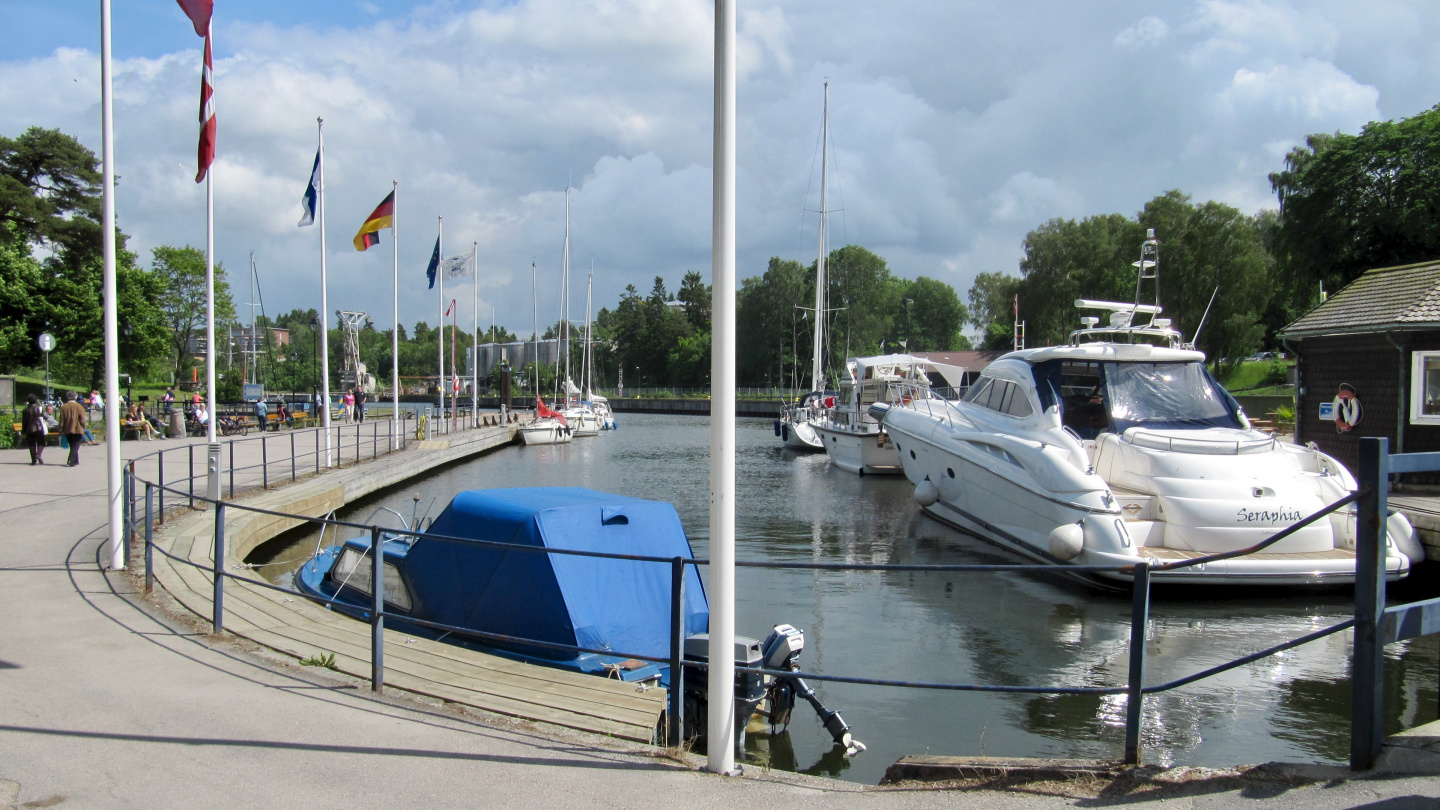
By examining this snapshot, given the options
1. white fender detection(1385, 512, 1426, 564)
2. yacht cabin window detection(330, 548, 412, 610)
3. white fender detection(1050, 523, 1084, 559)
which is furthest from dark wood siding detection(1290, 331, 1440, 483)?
yacht cabin window detection(330, 548, 412, 610)

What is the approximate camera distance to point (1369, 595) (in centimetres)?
372

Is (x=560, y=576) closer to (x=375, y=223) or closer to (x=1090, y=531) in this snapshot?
(x=1090, y=531)

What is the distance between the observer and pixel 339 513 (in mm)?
18188

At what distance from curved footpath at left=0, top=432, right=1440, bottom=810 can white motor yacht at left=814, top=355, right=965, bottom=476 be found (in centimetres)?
1997

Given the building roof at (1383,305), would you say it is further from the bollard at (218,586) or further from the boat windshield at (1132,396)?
the bollard at (218,586)

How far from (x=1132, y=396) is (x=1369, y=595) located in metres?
10.4

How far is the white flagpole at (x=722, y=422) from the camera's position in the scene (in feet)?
14.0

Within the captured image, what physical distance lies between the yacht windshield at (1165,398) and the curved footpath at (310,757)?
10138 millimetres

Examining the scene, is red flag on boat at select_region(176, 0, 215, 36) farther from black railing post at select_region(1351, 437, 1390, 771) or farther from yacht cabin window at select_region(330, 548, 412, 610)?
black railing post at select_region(1351, 437, 1390, 771)

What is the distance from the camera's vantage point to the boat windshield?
13258 millimetres

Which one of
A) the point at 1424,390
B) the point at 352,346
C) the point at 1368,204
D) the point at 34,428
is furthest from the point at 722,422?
the point at 352,346

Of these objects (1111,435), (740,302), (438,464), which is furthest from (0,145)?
(740,302)

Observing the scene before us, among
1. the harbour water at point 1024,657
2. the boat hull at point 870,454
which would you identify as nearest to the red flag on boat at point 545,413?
the boat hull at point 870,454

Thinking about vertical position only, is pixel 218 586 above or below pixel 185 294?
below
